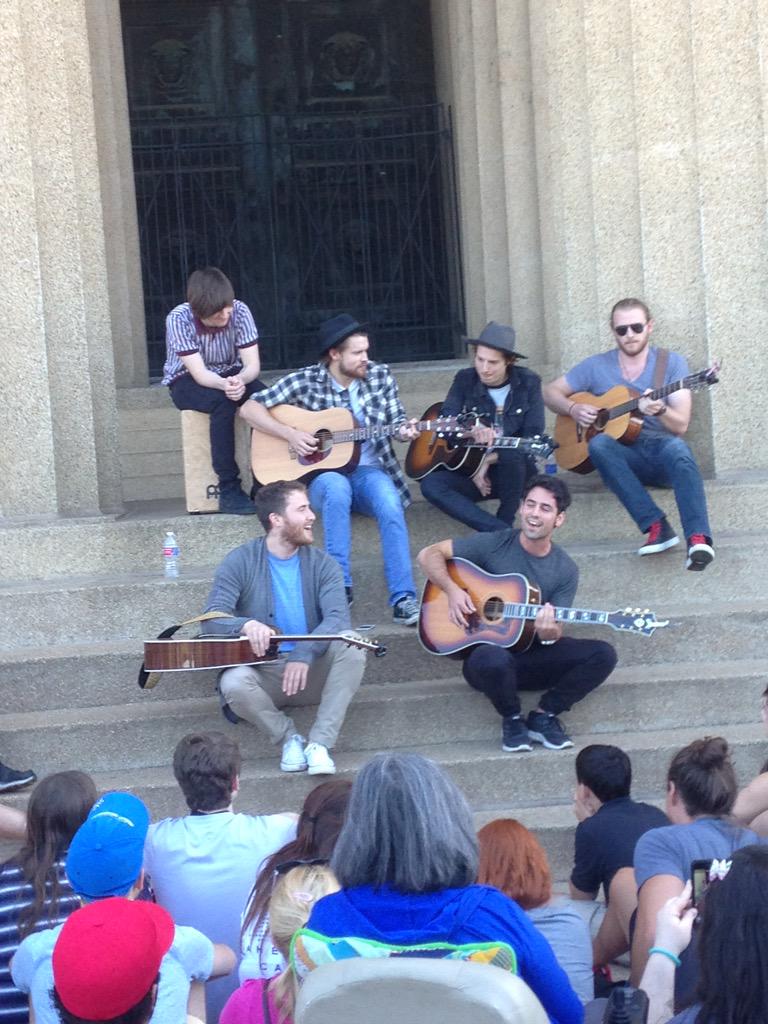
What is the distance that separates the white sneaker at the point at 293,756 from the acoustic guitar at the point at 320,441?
5.34 feet

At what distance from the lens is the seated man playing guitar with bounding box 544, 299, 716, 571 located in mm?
7152

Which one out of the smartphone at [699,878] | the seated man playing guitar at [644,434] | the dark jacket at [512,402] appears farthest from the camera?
the dark jacket at [512,402]

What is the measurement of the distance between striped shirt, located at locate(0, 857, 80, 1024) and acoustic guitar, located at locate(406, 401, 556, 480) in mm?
3790

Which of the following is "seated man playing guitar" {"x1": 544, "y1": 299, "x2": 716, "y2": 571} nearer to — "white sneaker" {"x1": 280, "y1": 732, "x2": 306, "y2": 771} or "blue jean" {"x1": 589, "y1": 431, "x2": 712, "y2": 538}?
"blue jean" {"x1": 589, "y1": 431, "x2": 712, "y2": 538}

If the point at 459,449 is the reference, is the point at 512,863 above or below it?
below

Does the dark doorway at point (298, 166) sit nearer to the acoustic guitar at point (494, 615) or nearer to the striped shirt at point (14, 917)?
the acoustic guitar at point (494, 615)

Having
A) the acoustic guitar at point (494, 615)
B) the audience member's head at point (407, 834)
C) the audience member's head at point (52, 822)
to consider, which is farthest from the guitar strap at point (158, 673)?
the audience member's head at point (407, 834)

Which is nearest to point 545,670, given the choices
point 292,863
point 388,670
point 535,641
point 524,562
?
point 535,641

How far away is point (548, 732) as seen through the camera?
20.8ft

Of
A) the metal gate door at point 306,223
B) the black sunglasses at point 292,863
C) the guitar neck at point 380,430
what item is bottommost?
the black sunglasses at point 292,863

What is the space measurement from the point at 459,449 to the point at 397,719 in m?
1.56

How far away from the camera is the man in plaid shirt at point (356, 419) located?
23.3ft

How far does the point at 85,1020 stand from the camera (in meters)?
2.65

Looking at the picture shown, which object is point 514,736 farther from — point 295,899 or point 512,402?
point 295,899
